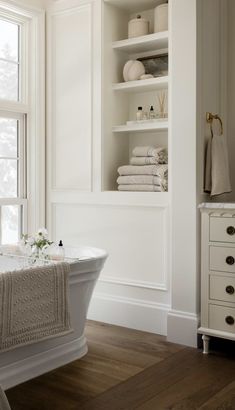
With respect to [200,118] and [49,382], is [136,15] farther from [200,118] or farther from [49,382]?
[49,382]

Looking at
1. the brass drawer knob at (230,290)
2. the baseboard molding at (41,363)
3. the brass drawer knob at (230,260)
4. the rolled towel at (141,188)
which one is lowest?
the baseboard molding at (41,363)

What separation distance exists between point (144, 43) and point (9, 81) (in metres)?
1.14

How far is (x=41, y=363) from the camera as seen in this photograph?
290cm

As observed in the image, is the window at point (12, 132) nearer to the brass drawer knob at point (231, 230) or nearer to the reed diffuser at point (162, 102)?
the reed diffuser at point (162, 102)

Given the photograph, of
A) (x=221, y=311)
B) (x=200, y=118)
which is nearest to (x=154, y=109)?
(x=200, y=118)

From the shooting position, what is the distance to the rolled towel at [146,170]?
12.1ft

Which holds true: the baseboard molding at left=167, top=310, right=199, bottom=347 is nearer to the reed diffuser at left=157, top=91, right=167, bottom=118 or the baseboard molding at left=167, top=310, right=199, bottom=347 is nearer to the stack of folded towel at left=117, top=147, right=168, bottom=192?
the stack of folded towel at left=117, top=147, right=168, bottom=192

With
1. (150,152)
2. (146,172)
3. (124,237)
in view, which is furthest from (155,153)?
(124,237)

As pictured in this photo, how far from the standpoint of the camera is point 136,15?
13.7 feet

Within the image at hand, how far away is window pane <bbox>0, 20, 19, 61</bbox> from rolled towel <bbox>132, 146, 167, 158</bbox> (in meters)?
1.30

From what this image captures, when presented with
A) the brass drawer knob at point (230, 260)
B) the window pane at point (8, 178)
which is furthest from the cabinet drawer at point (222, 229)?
the window pane at point (8, 178)

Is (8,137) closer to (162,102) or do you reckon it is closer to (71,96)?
(71,96)

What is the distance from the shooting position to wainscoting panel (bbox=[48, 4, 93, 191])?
405cm

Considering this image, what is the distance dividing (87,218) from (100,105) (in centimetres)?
90
